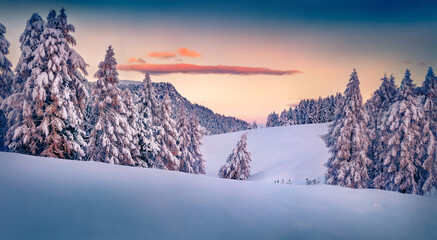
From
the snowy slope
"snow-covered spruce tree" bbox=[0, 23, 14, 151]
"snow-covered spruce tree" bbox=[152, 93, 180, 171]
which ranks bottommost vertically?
the snowy slope

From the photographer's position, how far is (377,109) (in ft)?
92.4

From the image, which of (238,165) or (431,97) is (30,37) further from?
(431,97)

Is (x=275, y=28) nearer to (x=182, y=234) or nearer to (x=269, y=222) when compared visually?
(x=269, y=222)

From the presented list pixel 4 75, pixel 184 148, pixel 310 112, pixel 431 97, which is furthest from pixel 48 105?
pixel 310 112

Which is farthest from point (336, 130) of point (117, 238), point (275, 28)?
point (117, 238)

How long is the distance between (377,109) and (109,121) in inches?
1047

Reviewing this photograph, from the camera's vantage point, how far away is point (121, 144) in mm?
21500

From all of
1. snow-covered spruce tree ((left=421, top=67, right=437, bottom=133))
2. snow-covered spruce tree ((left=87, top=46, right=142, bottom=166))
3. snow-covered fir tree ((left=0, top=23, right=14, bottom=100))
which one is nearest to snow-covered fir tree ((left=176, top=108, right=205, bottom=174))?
snow-covered spruce tree ((left=87, top=46, right=142, bottom=166))

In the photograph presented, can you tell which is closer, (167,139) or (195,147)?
(167,139)

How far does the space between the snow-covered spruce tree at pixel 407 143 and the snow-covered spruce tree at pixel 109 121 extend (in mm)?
23077

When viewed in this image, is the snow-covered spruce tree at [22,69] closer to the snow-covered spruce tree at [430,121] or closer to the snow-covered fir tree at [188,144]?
the snow-covered fir tree at [188,144]

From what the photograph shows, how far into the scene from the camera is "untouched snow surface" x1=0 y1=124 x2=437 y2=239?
5027mm

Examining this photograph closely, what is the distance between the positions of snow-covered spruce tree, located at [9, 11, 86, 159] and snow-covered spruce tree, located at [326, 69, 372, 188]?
74.1 ft

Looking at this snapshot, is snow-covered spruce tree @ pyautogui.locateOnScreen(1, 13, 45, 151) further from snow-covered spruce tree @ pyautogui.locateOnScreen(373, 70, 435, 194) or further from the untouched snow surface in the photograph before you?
snow-covered spruce tree @ pyautogui.locateOnScreen(373, 70, 435, 194)
